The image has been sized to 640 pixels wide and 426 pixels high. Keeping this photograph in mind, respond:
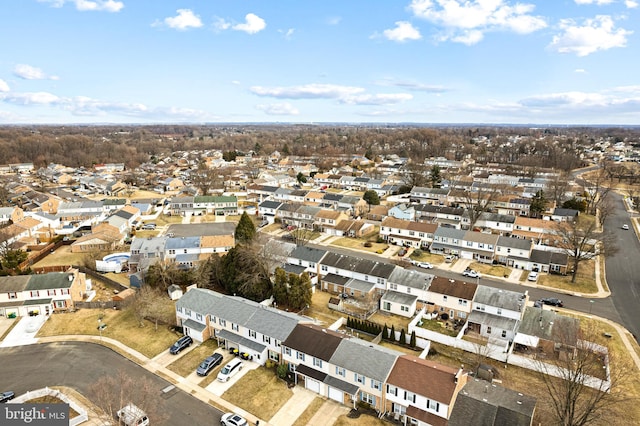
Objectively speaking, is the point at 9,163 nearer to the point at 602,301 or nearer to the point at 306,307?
the point at 306,307

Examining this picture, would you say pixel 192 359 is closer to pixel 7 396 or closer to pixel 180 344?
pixel 180 344

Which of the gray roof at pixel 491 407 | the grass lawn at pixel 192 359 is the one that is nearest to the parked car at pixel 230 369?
the grass lawn at pixel 192 359

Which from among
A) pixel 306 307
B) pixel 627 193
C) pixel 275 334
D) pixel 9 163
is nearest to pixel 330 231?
pixel 306 307

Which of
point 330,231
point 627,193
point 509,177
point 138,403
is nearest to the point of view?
point 138,403

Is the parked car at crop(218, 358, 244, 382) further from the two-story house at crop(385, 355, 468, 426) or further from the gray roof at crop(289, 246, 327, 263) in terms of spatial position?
the gray roof at crop(289, 246, 327, 263)

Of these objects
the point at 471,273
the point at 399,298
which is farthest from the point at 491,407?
the point at 471,273
